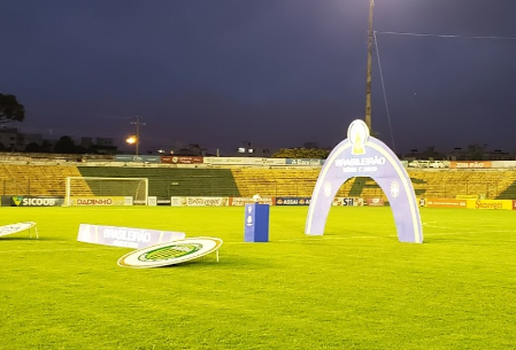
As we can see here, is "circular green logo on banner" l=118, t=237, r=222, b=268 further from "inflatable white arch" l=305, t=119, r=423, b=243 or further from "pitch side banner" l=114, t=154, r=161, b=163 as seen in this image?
"pitch side banner" l=114, t=154, r=161, b=163

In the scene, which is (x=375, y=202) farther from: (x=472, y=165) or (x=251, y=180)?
(x=472, y=165)

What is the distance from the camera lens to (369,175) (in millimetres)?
20234

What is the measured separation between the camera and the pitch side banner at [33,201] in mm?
52016

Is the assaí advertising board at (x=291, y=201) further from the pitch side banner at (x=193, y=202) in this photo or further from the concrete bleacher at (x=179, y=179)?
the concrete bleacher at (x=179, y=179)

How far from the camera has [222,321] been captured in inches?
284

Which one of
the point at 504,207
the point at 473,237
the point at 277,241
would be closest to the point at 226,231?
the point at 277,241

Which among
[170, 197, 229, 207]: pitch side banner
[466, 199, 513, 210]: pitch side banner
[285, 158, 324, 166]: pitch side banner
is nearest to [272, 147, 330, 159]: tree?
[285, 158, 324, 166]: pitch side banner

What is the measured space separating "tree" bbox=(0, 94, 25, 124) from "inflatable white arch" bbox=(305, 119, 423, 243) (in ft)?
312

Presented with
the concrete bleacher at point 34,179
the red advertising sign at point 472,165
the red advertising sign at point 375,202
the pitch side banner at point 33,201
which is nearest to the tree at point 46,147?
the concrete bleacher at point 34,179

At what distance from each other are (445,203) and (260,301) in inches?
2285

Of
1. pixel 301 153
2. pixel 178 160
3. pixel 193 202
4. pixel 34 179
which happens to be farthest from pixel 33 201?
pixel 301 153

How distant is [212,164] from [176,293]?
7590cm

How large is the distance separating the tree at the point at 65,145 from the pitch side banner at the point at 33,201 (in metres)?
67.5

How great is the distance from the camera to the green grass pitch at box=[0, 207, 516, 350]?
6371 mm
